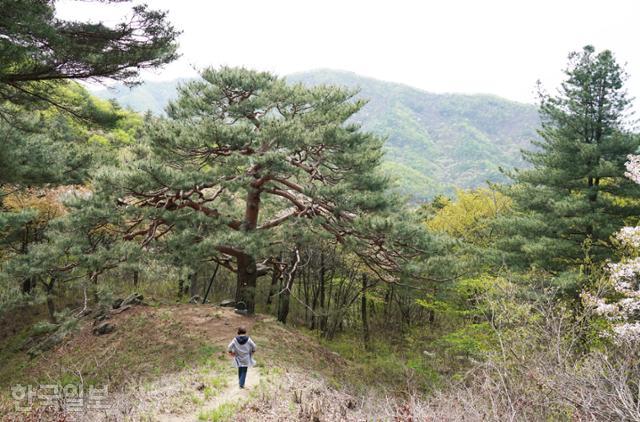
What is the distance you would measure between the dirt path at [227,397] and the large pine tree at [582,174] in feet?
31.0

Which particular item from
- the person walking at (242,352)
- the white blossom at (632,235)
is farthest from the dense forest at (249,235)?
the person walking at (242,352)

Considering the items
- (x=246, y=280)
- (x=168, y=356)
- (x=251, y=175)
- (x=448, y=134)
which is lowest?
(x=168, y=356)

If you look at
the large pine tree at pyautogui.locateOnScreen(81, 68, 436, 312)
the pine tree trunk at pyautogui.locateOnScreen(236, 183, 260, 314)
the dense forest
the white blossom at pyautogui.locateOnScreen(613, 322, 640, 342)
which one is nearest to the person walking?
the dense forest

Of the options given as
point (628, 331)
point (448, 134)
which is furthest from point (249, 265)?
point (448, 134)

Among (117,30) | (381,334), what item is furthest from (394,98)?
(117,30)

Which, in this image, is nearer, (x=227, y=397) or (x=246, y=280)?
(x=227, y=397)

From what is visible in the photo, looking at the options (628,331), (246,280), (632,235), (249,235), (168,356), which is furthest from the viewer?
(246,280)

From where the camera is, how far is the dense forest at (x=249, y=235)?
7.71 meters

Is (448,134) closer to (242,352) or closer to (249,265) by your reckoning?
(249,265)

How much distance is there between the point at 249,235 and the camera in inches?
481

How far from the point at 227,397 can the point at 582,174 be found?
1264 centimetres

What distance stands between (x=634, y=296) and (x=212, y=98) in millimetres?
12876

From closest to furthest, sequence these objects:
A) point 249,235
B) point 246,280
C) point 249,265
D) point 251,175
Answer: point 249,235 < point 251,175 < point 249,265 < point 246,280

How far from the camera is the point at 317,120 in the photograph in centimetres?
1354
